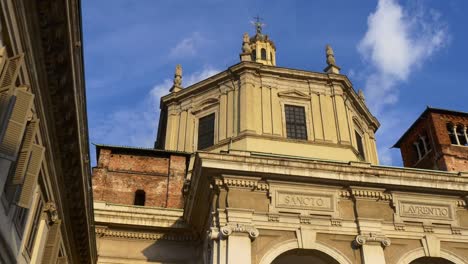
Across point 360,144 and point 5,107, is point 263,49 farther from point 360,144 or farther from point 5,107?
point 5,107

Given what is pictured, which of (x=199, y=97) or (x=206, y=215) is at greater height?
(x=199, y=97)

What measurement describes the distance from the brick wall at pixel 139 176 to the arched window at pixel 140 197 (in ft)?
0.54

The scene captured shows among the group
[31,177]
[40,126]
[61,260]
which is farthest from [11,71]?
[61,260]

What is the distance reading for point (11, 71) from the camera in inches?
310

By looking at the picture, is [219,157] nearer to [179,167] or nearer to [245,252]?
[245,252]

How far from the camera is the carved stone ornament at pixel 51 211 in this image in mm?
11907

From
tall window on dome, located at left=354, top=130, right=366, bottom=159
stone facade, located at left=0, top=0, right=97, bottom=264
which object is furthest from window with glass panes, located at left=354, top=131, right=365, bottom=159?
stone facade, located at left=0, top=0, right=97, bottom=264

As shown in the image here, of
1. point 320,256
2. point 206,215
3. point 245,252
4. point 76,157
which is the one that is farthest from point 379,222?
point 76,157

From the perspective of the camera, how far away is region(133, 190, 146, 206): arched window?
23016 mm

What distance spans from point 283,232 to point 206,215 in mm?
2958

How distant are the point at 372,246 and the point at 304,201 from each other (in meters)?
2.42

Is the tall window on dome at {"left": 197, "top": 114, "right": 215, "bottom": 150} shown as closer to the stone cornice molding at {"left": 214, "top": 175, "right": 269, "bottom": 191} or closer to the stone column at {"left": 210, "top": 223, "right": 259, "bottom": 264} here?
the stone cornice molding at {"left": 214, "top": 175, "right": 269, "bottom": 191}

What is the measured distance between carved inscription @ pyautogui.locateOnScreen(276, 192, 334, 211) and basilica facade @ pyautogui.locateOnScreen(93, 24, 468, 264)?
0.03 m

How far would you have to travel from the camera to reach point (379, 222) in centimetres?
1578
